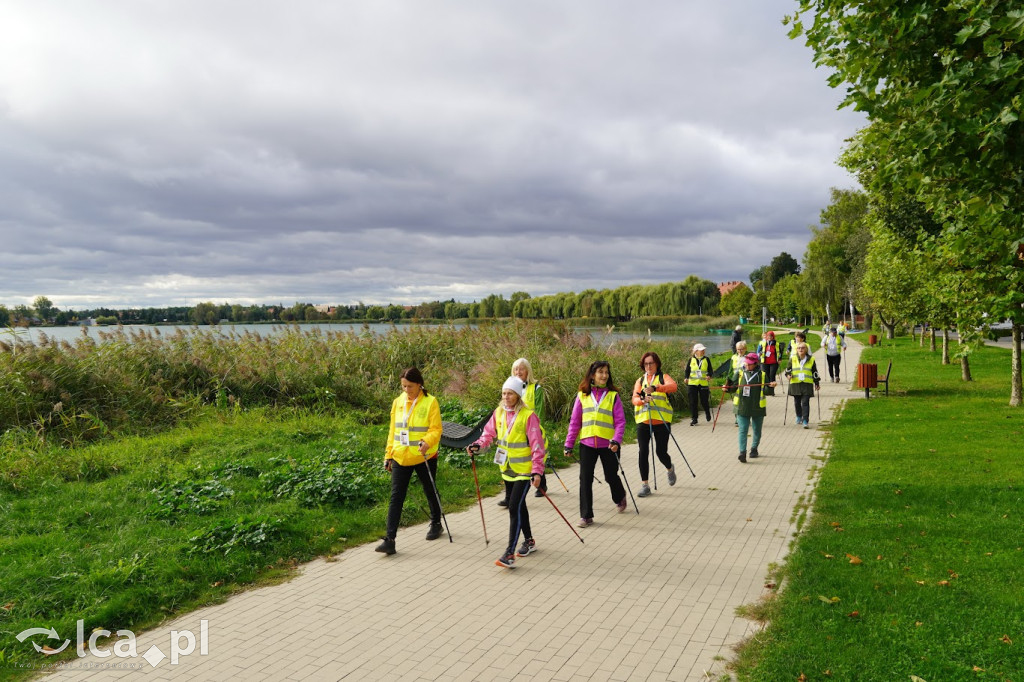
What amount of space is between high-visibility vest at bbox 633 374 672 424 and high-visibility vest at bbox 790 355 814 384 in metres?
6.07

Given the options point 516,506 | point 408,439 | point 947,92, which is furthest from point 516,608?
point 947,92

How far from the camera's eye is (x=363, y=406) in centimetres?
1566

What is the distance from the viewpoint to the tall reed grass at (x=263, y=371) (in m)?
12.7

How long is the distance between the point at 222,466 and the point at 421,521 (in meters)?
3.31

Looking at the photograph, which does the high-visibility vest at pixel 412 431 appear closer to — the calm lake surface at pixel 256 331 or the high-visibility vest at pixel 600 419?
the high-visibility vest at pixel 600 419

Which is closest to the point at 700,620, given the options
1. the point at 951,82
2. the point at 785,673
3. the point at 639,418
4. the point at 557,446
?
the point at 785,673

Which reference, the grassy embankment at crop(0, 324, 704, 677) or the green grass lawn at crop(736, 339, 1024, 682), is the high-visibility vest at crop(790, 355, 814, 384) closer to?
the green grass lawn at crop(736, 339, 1024, 682)

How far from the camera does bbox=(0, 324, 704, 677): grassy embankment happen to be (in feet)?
20.5

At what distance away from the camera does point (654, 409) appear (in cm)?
995

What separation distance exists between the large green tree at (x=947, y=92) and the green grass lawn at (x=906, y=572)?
2874 mm

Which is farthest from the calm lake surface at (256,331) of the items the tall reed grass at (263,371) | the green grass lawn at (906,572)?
the green grass lawn at (906,572)

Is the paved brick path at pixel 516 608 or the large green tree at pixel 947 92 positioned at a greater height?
the large green tree at pixel 947 92

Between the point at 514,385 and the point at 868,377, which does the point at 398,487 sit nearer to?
the point at 514,385

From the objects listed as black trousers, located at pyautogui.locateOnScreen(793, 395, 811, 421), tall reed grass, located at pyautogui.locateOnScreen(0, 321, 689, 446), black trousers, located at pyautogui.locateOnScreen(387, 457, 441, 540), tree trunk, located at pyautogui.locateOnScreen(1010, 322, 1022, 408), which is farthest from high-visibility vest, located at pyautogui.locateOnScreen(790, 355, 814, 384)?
black trousers, located at pyautogui.locateOnScreen(387, 457, 441, 540)
